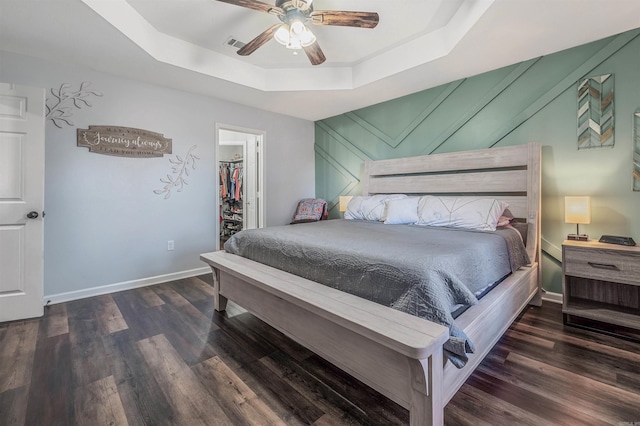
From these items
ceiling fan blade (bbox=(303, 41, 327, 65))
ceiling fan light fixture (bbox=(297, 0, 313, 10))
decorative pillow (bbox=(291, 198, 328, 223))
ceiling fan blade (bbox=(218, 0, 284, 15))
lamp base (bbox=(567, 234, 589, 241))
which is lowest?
lamp base (bbox=(567, 234, 589, 241))

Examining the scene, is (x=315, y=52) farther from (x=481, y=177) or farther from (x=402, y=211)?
(x=481, y=177)

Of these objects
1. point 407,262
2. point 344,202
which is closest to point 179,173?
point 344,202

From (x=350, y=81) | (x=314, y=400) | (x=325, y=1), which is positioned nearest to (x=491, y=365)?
(x=314, y=400)

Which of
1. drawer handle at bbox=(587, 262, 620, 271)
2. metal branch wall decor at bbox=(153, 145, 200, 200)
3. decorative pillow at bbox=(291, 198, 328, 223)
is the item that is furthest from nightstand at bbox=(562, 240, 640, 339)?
metal branch wall decor at bbox=(153, 145, 200, 200)

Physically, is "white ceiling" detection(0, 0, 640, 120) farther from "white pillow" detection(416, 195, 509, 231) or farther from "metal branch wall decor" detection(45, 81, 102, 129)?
"white pillow" detection(416, 195, 509, 231)

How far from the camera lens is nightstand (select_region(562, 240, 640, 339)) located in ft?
6.53

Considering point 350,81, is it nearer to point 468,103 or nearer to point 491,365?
point 468,103

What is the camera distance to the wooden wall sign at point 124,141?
2941 millimetres

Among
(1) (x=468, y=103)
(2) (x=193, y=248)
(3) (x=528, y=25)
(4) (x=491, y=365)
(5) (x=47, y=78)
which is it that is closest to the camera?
(4) (x=491, y=365)

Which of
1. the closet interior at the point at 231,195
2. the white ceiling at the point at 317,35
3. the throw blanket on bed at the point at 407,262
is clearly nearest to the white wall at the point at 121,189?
the white ceiling at the point at 317,35

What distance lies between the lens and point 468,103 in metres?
3.21

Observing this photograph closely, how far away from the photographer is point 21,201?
7.98 feet

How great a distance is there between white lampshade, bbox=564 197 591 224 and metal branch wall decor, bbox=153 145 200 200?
160 inches

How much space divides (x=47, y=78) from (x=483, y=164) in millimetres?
4539
